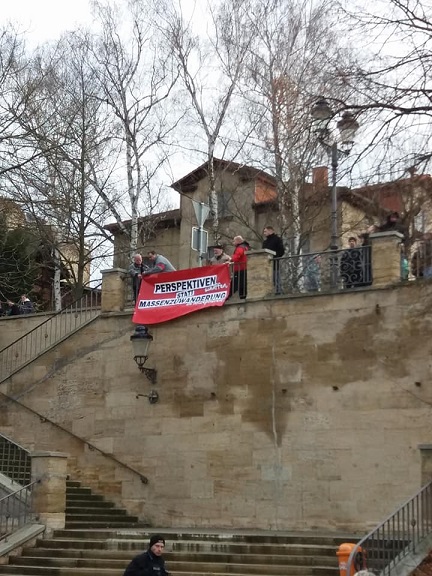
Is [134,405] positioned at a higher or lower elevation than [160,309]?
lower

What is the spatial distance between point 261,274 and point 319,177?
24.7 feet

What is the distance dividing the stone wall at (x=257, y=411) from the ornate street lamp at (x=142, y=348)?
24 cm

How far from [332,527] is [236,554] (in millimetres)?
3024

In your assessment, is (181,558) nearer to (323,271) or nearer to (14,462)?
(14,462)

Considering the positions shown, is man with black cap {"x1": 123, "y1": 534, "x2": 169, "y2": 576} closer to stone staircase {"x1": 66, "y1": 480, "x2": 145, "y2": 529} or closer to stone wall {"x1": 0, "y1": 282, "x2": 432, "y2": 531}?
stone wall {"x1": 0, "y1": 282, "x2": 432, "y2": 531}

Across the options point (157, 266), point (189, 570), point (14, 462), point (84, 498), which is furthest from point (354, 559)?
point (157, 266)

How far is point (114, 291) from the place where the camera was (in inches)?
856

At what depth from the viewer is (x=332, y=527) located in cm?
1738

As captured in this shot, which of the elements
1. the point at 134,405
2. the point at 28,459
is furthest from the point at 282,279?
the point at 28,459

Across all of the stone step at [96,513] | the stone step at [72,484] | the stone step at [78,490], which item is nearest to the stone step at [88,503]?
the stone step at [96,513]

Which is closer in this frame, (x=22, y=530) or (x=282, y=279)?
(x=22, y=530)

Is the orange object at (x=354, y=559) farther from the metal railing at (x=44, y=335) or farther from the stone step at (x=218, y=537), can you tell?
the metal railing at (x=44, y=335)

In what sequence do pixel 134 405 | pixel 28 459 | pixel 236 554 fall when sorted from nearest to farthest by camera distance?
pixel 236 554 → pixel 28 459 → pixel 134 405

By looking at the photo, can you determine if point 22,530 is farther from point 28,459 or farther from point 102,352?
point 102,352
